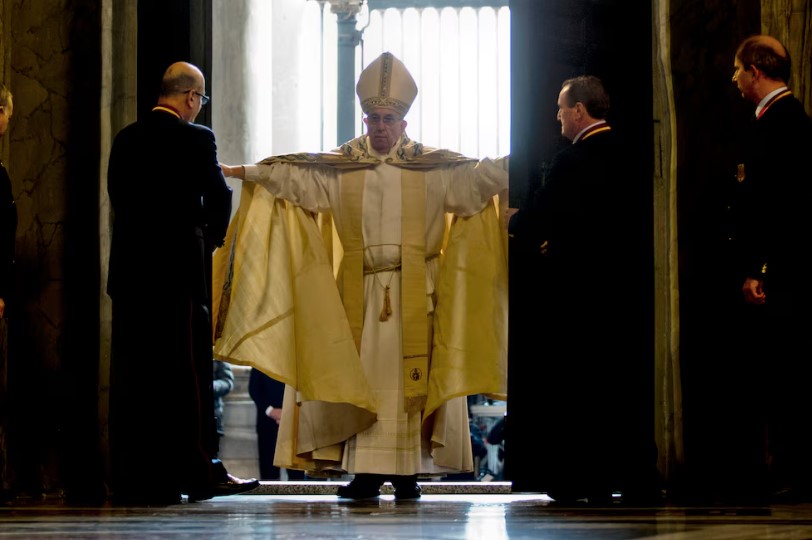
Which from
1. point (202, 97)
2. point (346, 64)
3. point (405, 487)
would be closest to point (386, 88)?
point (202, 97)

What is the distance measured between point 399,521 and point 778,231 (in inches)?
81.6

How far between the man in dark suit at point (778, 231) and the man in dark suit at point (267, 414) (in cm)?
417

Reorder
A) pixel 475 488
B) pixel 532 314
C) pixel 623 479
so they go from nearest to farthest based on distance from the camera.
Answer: pixel 623 479, pixel 532 314, pixel 475 488

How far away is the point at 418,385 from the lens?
275 inches

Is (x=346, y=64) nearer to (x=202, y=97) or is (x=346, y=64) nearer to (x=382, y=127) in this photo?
(x=382, y=127)

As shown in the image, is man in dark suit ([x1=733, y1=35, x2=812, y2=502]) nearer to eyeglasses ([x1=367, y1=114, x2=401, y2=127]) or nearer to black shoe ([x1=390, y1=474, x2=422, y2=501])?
black shoe ([x1=390, y1=474, x2=422, y2=501])

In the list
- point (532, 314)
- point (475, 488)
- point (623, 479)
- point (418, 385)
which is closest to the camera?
point (623, 479)

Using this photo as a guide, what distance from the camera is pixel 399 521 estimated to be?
4867 mm

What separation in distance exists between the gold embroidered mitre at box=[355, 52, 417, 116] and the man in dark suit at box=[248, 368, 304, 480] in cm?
293

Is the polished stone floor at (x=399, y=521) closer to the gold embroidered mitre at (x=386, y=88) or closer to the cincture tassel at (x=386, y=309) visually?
the cincture tassel at (x=386, y=309)

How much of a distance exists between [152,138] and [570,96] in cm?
176

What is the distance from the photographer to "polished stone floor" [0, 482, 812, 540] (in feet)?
13.8

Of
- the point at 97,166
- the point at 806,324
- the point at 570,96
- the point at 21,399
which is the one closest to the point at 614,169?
the point at 570,96

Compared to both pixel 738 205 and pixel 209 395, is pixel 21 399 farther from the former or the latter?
pixel 738 205
